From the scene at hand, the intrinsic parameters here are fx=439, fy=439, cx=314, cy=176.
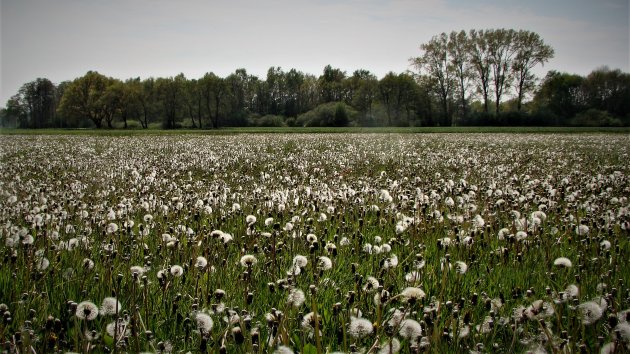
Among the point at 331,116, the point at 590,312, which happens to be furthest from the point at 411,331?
the point at 331,116

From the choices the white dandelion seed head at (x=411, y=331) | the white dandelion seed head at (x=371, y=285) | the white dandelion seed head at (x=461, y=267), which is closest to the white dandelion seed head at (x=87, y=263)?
the white dandelion seed head at (x=371, y=285)

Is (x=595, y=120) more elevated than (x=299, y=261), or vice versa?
(x=595, y=120)

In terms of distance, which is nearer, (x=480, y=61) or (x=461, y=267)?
(x=461, y=267)

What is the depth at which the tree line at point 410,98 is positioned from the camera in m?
73.4

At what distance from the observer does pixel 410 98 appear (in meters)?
87.9

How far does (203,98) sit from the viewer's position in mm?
90625

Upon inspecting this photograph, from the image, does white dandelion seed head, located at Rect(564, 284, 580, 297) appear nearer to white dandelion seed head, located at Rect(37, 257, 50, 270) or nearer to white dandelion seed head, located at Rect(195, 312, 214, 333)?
white dandelion seed head, located at Rect(195, 312, 214, 333)

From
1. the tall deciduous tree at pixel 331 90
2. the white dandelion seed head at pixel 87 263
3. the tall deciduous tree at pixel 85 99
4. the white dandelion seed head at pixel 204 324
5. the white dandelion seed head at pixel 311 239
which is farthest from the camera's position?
the tall deciduous tree at pixel 331 90

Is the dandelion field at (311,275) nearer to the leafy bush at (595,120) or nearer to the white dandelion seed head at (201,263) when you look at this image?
the white dandelion seed head at (201,263)

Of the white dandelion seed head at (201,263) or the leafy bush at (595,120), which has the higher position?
the leafy bush at (595,120)

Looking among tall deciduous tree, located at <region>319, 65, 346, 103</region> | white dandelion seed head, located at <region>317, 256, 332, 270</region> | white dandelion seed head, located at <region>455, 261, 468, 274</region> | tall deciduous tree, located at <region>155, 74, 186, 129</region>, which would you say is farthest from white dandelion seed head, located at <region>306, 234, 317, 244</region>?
tall deciduous tree, located at <region>319, 65, 346, 103</region>

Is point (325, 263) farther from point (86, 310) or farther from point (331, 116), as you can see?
point (331, 116)

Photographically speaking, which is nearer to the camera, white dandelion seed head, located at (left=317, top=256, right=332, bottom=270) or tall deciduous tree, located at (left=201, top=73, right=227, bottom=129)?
white dandelion seed head, located at (left=317, top=256, right=332, bottom=270)

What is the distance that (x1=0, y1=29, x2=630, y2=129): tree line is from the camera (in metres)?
73.4
